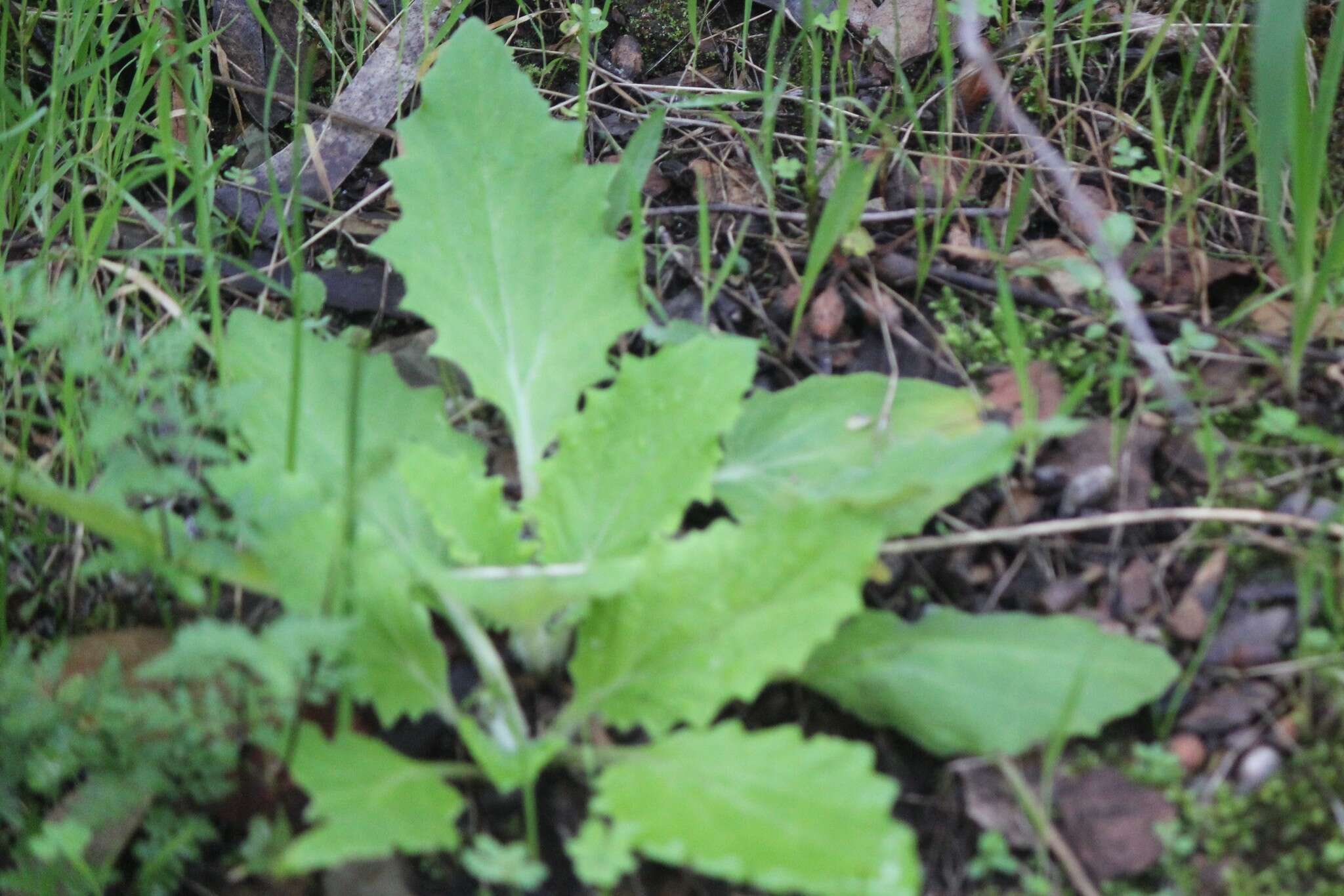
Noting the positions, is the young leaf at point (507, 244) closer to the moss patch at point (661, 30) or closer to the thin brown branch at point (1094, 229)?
the thin brown branch at point (1094, 229)

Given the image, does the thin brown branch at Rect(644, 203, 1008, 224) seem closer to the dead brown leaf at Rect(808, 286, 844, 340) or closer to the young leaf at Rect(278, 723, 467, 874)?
the dead brown leaf at Rect(808, 286, 844, 340)

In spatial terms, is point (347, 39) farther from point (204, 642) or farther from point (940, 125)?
point (204, 642)

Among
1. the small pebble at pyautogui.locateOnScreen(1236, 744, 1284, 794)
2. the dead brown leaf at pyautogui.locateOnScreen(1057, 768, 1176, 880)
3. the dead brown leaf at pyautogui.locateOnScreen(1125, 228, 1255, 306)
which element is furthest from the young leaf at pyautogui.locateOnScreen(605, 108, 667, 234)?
the small pebble at pyautogui.locateOnScreen(1236, 744, 1284, 794)

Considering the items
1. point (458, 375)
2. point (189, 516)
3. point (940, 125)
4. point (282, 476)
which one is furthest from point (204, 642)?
point (940, 125)

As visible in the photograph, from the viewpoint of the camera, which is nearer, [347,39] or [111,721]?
[111,721]

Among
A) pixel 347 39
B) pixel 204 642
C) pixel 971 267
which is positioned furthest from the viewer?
pixel 347 39

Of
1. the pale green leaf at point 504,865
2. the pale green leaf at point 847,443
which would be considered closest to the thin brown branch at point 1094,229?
the pale green leaf at point 847,443

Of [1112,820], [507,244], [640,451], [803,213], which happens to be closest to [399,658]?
[640,451]
